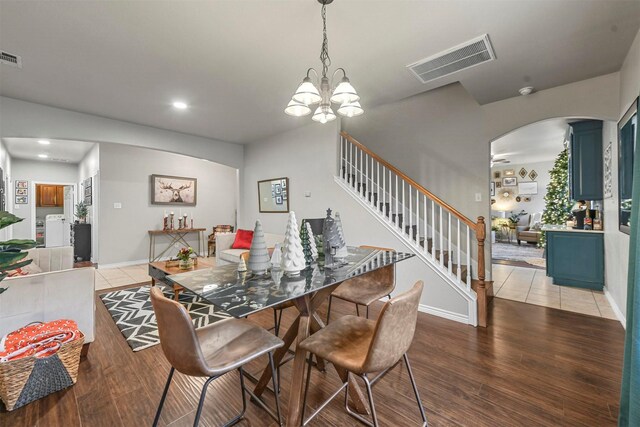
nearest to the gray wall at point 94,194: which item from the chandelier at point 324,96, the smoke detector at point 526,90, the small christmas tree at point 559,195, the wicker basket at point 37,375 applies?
the wicker basket at point 37,375

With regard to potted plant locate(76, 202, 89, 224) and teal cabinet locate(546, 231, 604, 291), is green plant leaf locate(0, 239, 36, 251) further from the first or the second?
potted plant locate(76, 202, 89, 224)

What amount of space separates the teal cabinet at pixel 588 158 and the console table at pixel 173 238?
24.3 ft

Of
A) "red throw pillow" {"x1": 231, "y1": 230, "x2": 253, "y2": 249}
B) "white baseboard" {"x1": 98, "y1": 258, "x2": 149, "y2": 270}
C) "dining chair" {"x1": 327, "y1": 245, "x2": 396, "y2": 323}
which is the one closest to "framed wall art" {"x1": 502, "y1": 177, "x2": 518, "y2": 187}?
"red throw pillow" {"x1": 231, "y1": 230, "x2": 253, "y2": 249}

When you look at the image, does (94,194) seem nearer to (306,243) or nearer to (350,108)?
(306,243)

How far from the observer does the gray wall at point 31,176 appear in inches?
280

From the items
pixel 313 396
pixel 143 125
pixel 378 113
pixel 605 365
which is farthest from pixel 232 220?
pixel 605 365

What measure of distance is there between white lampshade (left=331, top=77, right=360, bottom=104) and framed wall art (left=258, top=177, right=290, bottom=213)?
315 cm

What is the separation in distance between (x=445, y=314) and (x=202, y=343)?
260 cm

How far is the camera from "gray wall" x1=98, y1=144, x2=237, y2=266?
5.64 metres

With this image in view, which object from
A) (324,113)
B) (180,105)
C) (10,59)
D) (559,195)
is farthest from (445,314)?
(10,59)

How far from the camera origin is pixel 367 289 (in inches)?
90.1

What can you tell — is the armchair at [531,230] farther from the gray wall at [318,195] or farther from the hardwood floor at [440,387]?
the gray wall at [318,195]

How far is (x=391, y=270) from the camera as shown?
2.26 m

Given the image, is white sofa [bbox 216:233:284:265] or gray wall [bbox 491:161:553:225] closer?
white sofa [bbox 216:233:284:265]
